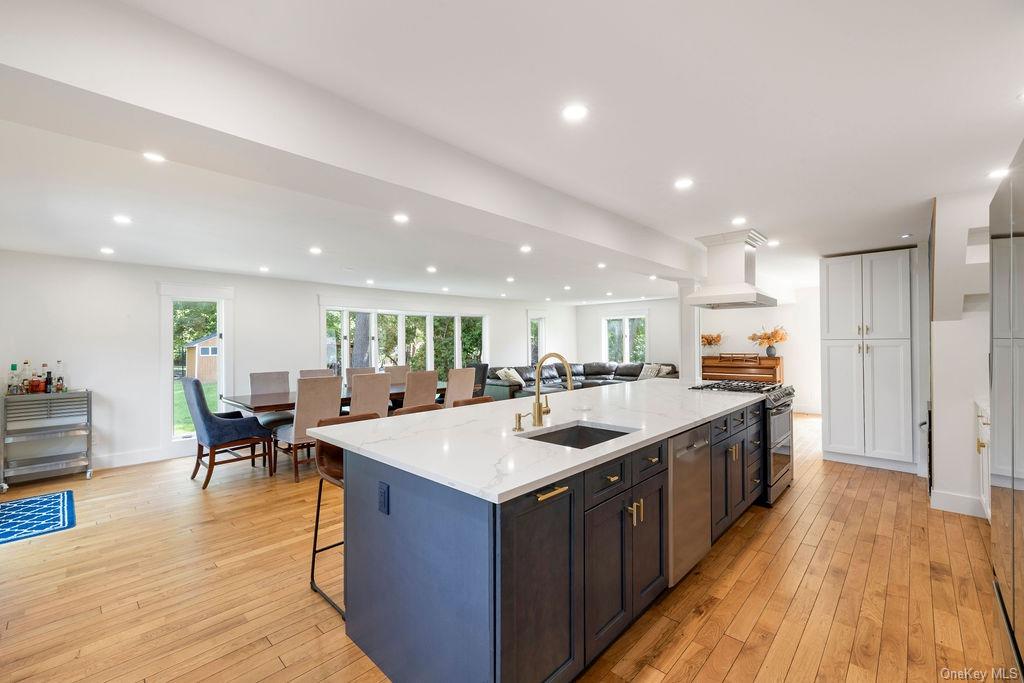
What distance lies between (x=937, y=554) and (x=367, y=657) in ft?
11.3

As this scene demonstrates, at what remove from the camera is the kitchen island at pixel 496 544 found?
1405 millimetres

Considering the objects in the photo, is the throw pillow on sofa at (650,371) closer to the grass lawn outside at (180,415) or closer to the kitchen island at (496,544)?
the kitchen island at (496,544)

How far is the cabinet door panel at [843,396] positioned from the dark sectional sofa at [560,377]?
394cm

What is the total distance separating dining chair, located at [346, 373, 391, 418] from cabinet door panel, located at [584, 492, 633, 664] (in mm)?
3344

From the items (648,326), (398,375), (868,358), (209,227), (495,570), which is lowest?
(495,570)

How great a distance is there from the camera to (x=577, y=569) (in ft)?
5.42

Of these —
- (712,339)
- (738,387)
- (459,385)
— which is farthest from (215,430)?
(712,339)

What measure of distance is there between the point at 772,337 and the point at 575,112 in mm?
8329

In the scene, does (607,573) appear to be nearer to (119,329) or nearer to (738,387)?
(738,387)

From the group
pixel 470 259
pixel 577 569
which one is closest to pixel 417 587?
pixel 577 569

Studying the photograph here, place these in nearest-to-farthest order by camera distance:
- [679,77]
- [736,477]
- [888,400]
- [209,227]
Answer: [679,77], [736,477], [209,227], [888,400]

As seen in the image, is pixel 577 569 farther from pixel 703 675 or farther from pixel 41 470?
pixel 41 470

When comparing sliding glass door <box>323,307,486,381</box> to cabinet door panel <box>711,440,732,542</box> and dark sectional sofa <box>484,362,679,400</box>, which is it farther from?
cabinet door panel <box>711,440,732,542</box>

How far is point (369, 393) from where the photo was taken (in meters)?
4.69
